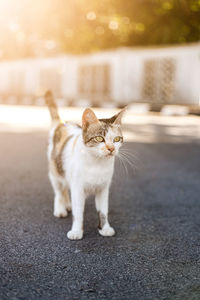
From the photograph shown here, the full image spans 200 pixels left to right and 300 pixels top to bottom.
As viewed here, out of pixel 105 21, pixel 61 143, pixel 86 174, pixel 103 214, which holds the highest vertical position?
pixel 105 21

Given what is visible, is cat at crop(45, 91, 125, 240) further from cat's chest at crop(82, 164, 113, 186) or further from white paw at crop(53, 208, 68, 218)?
white paw at crop(53, 208, 68, 218)

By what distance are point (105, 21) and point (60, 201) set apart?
18378 millimetres

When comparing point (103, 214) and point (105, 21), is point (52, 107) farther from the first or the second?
point (105, 21)

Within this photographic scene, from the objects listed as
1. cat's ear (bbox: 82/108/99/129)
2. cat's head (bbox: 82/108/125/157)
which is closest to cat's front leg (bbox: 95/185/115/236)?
cat's head (bbox: 82/108/125/157)

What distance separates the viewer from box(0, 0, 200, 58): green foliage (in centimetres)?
1773

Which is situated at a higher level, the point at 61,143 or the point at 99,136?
the point at 99,136

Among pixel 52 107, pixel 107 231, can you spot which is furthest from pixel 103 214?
pixel 52 107

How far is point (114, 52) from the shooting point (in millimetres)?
19234

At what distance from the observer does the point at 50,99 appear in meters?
3.71

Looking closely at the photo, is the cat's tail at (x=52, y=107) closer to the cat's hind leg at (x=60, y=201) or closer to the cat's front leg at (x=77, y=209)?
the cat's hind leg at (x=60, y=201)

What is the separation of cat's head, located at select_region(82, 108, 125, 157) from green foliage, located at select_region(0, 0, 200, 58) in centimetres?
1481

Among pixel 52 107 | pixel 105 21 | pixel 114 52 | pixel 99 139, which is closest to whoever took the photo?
pixel 99 139

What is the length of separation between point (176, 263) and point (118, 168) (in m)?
2.96

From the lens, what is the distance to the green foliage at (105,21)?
1773cm
